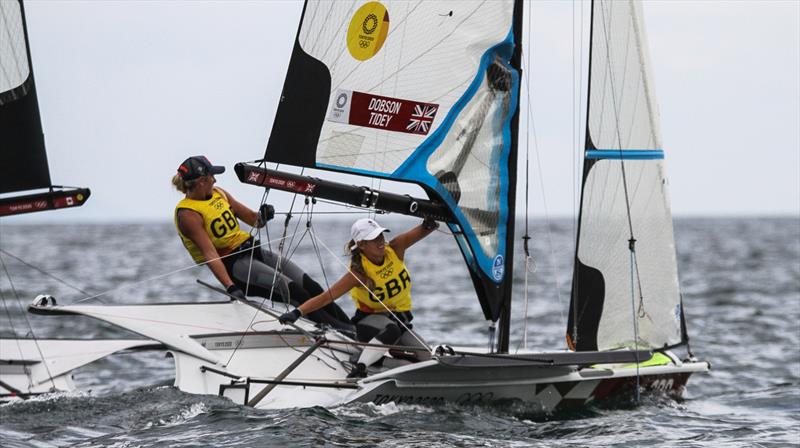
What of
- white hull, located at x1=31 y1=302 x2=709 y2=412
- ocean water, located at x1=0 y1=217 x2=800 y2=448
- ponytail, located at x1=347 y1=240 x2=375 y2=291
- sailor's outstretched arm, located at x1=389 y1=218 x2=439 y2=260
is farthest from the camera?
sailor's outstretched arm, located at x1=389 y1=218 x2=439 y2=260

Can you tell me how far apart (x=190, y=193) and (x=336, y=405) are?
1.88 metres

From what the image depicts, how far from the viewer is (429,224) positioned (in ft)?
25.8

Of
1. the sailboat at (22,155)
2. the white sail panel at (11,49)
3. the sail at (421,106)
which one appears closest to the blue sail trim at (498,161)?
the sail at (421,106)

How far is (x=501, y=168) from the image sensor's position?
313 inches

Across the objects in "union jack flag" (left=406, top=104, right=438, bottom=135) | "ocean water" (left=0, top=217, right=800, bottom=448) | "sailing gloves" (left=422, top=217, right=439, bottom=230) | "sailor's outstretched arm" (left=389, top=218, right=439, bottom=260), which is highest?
"union jack flag" (left=406, top=104, right=438, bottom=135)

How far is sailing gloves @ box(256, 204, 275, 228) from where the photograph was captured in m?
8.27

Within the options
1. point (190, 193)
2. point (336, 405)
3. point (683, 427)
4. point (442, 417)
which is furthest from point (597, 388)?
point (190, 193)

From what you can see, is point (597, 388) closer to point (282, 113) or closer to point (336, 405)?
point (336, 405)

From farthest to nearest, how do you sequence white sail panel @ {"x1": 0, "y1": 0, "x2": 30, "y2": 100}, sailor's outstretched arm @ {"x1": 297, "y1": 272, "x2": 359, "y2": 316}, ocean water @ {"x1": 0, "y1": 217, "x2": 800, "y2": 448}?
white sail panel @ {"x1": 0, "y1": 0, "x2": 30, "y2": 100}, sailor's outstretched arm @ {"x1": 297, "y1": 272, "x2": 359, "y2": 316}, ocean water @ {"x1": 0, "y1": 217, "x2": 800, "y2": 448}

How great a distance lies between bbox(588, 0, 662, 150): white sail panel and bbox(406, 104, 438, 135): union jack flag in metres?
1.46

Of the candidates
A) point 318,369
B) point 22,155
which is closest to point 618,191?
point 318,369

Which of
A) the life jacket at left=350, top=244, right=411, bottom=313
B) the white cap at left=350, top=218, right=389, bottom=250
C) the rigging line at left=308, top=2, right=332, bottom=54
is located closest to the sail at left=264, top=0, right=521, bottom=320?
the rigging line at left=308, top=2, right=332, bottom=54

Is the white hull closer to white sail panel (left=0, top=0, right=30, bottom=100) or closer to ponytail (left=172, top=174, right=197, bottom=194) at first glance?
ponytail (left=172, top=174, right=197, bottom=194)

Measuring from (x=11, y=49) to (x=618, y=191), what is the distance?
14.1 ft
